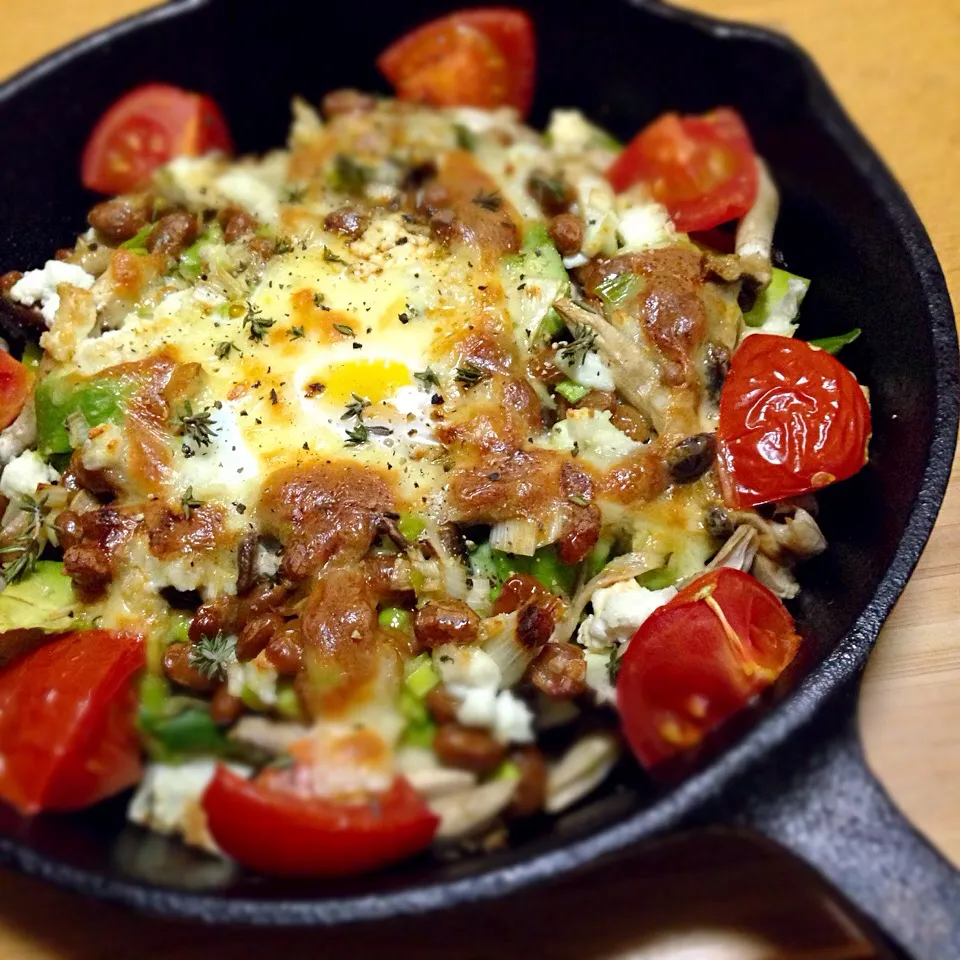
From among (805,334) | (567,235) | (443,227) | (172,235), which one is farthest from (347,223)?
(805,334)

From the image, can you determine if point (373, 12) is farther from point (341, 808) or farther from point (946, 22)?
point (341, 808)

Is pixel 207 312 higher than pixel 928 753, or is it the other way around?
pixel 207 312

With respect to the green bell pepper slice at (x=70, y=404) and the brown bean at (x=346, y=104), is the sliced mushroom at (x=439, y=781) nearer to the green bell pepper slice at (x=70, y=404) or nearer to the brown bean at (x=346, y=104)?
the green bell pepper slice at (x=70, y=404)

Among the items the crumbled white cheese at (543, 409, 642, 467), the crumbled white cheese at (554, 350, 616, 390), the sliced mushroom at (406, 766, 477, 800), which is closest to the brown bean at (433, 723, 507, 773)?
the sliced mushroom at (406, 766, 477, 800)

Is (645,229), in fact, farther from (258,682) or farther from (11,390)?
(11,390)

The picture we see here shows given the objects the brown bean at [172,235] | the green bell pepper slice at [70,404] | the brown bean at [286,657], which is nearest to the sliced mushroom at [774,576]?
the brown bean at [286,657]

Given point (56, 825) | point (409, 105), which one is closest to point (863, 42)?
point (409, 105)
